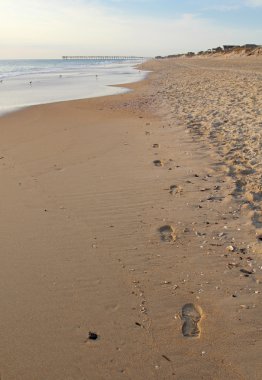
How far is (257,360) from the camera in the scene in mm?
2568

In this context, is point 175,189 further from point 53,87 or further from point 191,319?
point 53,87

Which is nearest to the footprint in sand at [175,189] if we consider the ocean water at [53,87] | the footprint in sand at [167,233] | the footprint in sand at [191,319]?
the footprint in sand at [167,233]

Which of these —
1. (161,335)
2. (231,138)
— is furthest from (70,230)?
(231,138)

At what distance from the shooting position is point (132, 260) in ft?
12.5

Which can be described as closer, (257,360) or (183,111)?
(257,360)

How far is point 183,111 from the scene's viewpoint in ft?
38.3

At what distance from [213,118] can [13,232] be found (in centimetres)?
711

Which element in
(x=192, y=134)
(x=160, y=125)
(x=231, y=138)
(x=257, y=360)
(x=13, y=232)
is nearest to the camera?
(x=257, y=360)

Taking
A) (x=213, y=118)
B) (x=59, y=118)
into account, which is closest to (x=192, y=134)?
(x=213, y=118)

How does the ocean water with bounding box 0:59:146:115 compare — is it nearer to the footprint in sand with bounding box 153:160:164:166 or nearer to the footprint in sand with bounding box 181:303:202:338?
the footprint in sand with bounding box 153:160:164:166

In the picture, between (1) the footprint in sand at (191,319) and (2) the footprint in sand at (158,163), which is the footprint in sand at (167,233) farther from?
(2) the footprint in sand at (158,163)

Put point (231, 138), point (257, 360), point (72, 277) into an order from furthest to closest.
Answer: point (231, 138) → point (72, 277) → point (257, 360)

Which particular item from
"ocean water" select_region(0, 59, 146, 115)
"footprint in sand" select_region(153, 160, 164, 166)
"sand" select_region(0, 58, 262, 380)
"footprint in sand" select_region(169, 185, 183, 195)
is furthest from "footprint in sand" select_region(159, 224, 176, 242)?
"ocean water" select_region(0, 59, 146, 115)

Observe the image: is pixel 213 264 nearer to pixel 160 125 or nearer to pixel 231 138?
pixel 231 138
